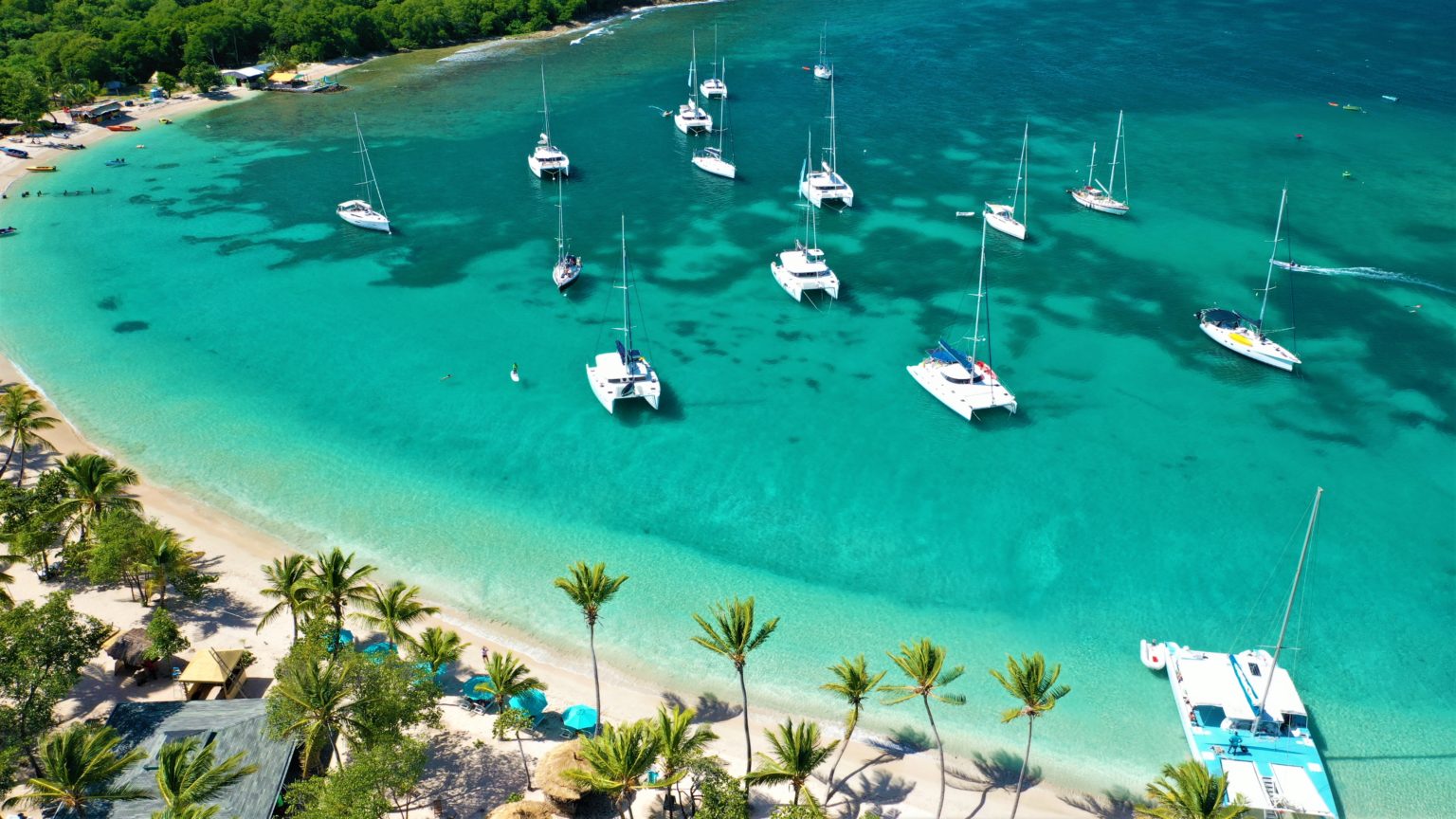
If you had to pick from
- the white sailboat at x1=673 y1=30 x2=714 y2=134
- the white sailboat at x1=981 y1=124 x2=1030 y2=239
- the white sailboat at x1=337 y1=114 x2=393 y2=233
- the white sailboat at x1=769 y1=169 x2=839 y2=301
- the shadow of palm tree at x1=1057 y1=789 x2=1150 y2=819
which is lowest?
the shadow of palm tree at x1=1057 y1=789 x2=1150 y2=819

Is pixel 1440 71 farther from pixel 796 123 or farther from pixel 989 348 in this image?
pixel 989 348

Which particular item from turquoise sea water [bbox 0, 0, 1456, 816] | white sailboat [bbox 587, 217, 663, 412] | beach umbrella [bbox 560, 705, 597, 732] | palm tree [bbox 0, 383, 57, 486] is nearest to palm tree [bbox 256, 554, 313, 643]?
turquoise sea water [bbox 0, 0, 1456, 816]

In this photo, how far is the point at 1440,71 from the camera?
13525cm

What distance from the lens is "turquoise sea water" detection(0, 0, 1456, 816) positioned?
49375 mm

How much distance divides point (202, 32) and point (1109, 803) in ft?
494

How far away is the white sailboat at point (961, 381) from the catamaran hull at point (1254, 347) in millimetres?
18347

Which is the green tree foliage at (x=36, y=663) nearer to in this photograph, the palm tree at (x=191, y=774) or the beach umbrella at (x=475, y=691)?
the palm tree at (x=191, y=774)

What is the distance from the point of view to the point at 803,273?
78938mm

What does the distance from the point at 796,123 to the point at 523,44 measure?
207 ft

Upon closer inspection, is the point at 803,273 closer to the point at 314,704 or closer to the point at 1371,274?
the point at 1371,274

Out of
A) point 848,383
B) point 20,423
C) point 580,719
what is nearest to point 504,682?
point 580,719

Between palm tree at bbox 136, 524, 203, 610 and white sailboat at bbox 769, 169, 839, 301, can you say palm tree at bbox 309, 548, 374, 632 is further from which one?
white sailboat at bbox 769, 169, 839, 301

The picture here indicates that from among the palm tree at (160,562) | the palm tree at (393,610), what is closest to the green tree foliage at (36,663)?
the palm tree at (160,562)

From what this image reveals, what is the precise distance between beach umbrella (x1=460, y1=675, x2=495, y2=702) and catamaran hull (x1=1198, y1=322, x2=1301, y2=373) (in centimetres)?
5918
